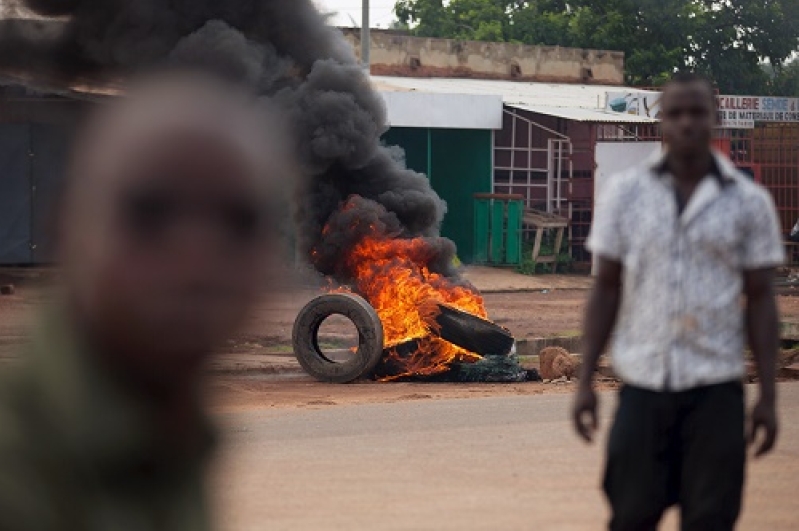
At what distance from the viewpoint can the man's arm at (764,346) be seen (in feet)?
15.6

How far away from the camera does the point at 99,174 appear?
1084 millimetres

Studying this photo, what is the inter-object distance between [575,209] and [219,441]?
31971mm

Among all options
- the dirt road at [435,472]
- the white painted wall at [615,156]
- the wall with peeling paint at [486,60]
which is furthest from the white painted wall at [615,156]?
the dirt road at [435,472]

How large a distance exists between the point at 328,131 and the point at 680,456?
1555cm

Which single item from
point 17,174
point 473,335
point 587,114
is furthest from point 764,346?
point 587,114

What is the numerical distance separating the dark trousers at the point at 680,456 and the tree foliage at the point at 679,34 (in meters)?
37.8

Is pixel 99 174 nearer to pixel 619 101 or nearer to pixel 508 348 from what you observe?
pixel 508 348

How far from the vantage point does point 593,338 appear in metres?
4.89

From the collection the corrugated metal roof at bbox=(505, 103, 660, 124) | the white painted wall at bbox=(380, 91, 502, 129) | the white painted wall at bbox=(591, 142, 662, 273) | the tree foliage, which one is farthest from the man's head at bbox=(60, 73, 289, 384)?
the tree foliage

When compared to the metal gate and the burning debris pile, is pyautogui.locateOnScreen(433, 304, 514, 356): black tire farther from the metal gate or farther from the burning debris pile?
the metal gate

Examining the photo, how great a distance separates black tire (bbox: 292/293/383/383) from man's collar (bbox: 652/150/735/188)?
32.1 feet

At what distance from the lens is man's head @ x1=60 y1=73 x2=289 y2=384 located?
108 centimetres

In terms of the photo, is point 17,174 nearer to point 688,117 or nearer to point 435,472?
point 435,472

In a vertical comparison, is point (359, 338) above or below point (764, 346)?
below
